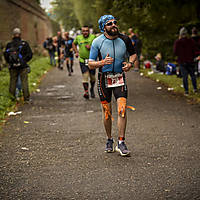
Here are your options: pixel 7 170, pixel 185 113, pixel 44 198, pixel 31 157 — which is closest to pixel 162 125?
pixel 185 113

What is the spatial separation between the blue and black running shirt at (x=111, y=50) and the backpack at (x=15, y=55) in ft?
17.2

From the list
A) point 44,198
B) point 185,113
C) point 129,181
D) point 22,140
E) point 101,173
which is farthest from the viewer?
point 185,113

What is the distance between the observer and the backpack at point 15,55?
10427 millimetres

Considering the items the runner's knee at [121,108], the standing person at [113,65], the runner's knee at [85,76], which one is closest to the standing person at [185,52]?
the runner's knee at [85,76]

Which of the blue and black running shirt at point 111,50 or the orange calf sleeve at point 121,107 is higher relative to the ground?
the blue and black running shirt at point 111,50

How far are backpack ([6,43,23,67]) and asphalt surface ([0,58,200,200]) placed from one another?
4.24 ft

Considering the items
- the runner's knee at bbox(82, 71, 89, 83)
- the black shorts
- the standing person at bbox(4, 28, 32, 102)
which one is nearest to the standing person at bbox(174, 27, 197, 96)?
the runner's knee at bbox(82, 71, 89, 83)

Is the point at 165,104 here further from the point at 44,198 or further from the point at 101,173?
the point at 44,198

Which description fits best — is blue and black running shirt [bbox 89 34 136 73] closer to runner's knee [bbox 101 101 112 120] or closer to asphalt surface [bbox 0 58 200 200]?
runner's knee [bbox 101 101 112 120]

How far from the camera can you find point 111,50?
5.62 metres

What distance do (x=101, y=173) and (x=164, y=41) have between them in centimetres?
1755

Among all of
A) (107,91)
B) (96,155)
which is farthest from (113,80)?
(96,155)

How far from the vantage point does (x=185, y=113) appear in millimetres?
8961

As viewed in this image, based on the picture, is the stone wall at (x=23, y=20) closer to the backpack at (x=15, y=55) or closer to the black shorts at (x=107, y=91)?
the backpack at (x=15, y=55)
